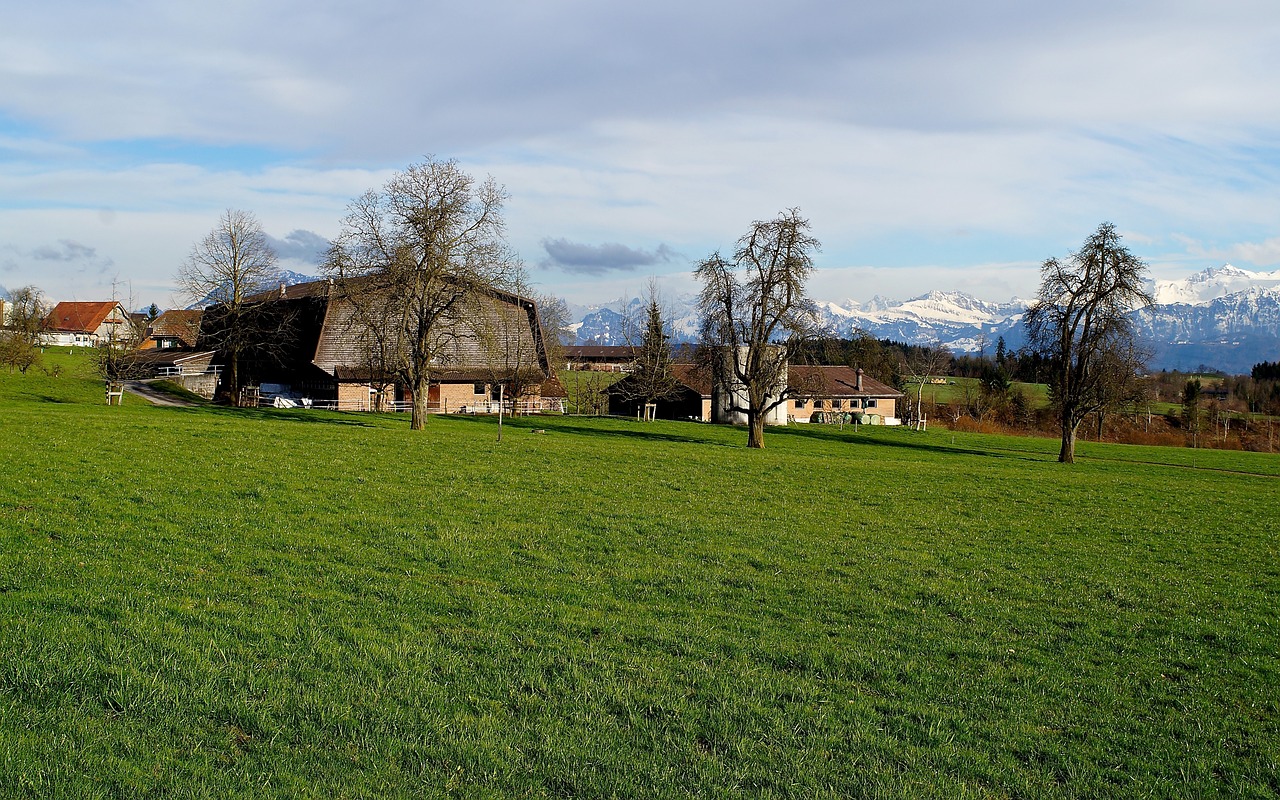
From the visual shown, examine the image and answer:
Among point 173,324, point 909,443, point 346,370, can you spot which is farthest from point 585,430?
point 173,324

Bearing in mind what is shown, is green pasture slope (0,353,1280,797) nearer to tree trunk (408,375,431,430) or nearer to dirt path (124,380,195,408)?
tree trunk (408,375,431,430)

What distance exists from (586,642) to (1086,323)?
162 ft

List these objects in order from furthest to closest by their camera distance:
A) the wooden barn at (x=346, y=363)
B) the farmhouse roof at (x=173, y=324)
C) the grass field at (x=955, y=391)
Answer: the grass field at (x=955, y=391), the farmhouse roof at (x=173, y=324), the wooden barn at (x=346, y=363)

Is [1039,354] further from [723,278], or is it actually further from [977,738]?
[977,738]

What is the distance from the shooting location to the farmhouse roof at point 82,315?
501 feet

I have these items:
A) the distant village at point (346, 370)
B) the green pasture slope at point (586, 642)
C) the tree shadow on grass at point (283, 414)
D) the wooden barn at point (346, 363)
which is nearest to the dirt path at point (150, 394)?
the distant village at point (346, 370)

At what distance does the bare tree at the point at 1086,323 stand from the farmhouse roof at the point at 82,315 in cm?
15849

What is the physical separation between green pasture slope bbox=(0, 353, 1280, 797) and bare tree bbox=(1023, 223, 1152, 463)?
3184 cm

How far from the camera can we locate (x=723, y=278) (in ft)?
155

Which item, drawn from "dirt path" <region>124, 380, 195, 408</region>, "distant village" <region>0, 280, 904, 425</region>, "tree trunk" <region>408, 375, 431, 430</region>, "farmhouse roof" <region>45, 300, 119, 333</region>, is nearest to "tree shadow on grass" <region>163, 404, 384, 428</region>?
"tree trunk" <region>408, 375, 431, 430</region>

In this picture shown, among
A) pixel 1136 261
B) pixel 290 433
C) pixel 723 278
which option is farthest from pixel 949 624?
pixel 1136 261

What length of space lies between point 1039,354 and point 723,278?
2188 cm

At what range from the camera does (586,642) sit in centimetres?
1039

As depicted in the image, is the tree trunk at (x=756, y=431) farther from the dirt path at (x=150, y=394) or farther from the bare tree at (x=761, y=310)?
the dirt path at (x=150, y=394)
